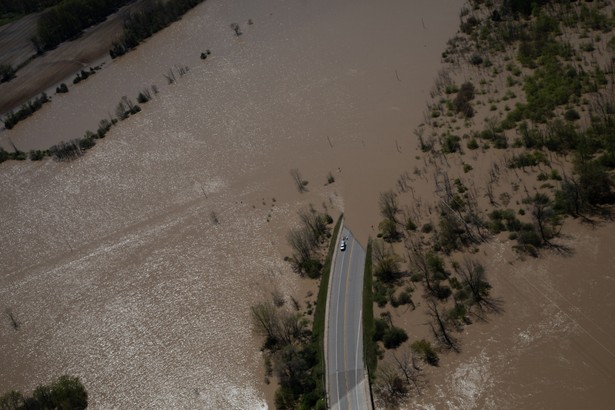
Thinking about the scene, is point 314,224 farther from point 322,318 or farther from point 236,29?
point 236,29

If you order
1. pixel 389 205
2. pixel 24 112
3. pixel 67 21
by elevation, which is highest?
pixel 67 21

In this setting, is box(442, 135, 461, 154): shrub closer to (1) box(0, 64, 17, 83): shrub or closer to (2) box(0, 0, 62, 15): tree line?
(1) box(0, 64, 17, 83): shrub

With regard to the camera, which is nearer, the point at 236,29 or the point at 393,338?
the point at 393,338

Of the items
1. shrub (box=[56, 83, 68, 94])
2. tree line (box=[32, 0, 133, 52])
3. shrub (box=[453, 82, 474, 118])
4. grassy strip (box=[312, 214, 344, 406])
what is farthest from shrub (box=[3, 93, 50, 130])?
shrub (box=[453, 82, 474, 118])

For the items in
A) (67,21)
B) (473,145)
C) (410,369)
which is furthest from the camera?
(67,21)

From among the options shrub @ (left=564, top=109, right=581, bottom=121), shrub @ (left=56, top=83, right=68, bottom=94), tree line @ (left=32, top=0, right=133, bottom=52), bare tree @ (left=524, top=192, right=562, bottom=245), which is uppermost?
tree line @ (left=32, top=0, right=133, bottom=52)

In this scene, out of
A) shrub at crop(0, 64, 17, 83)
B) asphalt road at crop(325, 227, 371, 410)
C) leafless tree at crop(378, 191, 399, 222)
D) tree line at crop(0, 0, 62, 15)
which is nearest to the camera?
asphalt road at crop(325, 227, 371, 410)

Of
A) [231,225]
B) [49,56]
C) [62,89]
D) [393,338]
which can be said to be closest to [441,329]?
[393,338]
